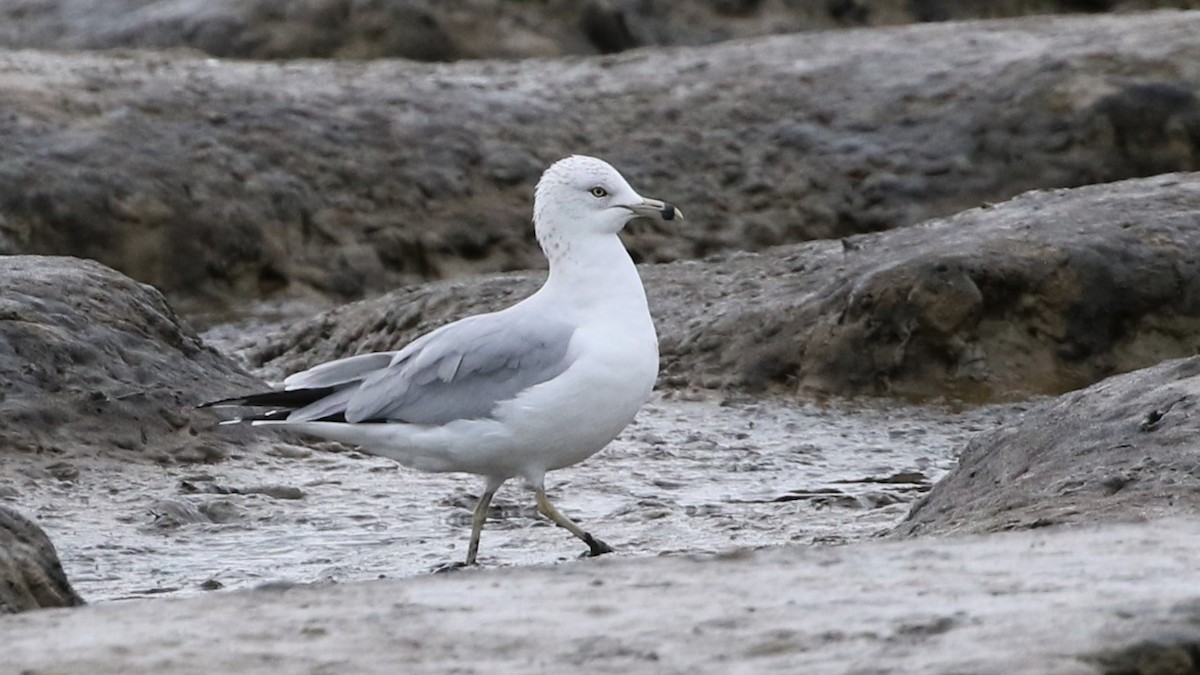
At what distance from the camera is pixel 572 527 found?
6426 millimetres

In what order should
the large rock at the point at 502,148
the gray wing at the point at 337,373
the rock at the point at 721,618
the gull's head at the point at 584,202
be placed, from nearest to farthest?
the rock at the point at 721,618, the gray wing at the point at 337,373, the gull's head at the point at 584,202, the large rock at the point at 502,148

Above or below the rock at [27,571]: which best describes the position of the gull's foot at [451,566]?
below

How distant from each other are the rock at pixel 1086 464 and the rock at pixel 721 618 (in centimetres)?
92

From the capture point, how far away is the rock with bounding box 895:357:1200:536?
5.50m

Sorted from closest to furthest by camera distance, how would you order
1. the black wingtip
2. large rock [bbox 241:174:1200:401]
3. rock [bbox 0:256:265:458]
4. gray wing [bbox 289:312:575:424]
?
gray wing [bbox 289:312:575:424]
the black wingtip
rock [bbox 0:256:265:458]
large rock [bbox 241:174:1200:401]

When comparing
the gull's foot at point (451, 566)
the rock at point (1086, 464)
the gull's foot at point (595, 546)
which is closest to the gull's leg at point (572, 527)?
the gull's foot at point (595, 546)

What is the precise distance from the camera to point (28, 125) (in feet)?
40.9

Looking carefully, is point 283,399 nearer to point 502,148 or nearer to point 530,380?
point 530,380

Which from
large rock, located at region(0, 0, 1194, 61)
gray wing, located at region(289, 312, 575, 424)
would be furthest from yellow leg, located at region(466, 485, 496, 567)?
large rock, located at region(0, 0, 1194, 61)

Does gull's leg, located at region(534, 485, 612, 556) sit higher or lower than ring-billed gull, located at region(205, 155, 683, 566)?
lower

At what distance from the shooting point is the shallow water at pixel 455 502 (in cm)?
659

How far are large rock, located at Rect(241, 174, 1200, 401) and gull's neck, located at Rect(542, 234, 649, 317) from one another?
2.70 meters

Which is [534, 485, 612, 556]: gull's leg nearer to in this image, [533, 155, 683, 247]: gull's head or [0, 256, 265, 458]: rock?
[533, 155, 683, 247]: gull's head

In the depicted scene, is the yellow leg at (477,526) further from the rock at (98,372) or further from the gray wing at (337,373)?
the rock at (98,372)
